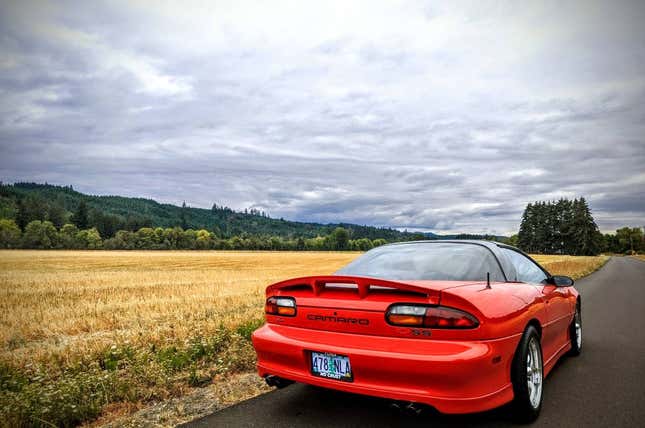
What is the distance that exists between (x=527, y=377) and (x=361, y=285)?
145 centimetres

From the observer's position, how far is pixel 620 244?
128 meters

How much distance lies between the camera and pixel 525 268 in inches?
177

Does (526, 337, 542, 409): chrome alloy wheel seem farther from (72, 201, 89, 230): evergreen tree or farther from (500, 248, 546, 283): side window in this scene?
(72, 201, 89, 230): evergreen tree

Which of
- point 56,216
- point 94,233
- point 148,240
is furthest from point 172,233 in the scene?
point 56,216

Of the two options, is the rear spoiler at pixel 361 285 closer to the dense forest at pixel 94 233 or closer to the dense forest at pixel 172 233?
the dense forest at pixel 94 233

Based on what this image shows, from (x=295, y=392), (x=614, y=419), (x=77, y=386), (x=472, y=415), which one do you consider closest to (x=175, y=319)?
(x=77, y=386)

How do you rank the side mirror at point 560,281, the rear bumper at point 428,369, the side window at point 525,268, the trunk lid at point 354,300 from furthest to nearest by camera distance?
the side mirror at point 560,281 < the side window at point 525,268 < the trunk lid at point 354,300 < the rear bumper at point 428,369

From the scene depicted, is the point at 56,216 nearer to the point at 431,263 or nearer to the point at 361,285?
the point at 431,263

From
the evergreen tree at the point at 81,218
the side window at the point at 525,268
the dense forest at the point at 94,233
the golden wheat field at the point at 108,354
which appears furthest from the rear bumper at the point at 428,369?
the evergreen tree at the point at 81,218

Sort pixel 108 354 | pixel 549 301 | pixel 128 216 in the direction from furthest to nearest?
pixel 128 216
pixel 108 354
pixel 549 301

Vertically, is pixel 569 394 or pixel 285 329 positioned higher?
pixel 285 329

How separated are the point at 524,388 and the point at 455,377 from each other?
0.82 meters

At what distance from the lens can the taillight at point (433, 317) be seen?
2.77 meters

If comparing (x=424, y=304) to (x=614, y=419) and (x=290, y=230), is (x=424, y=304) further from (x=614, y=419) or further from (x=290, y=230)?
(x=290, y=230)
